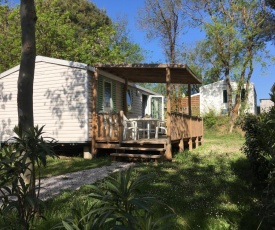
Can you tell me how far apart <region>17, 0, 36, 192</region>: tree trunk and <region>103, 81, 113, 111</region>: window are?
27.5 feet

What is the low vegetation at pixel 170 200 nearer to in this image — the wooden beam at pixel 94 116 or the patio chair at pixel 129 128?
the wooden beam at pixel 94 116

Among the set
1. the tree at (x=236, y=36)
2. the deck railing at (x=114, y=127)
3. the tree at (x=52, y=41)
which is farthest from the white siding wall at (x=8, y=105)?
the tree at (x=236, y=36)

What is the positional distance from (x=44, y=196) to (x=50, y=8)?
2020 cm

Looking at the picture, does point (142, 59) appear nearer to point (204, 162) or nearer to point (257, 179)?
point (204, 162)

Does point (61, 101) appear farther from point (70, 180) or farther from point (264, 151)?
point (264, 151)

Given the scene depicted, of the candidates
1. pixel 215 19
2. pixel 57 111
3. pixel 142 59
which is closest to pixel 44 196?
pixel 57 111

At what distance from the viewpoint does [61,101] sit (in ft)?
38.5

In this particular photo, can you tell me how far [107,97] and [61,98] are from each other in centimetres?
211

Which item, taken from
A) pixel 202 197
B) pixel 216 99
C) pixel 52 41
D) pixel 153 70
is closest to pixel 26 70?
pixel 202 197

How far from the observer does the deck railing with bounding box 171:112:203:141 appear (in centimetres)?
1102

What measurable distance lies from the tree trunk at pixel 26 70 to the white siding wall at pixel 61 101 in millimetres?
6822

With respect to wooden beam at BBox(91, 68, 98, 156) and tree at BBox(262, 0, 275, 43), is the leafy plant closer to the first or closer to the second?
tree at BBox(262, 0, 275, 43)

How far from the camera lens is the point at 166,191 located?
5969mm

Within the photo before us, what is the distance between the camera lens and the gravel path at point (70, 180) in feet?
20.6
